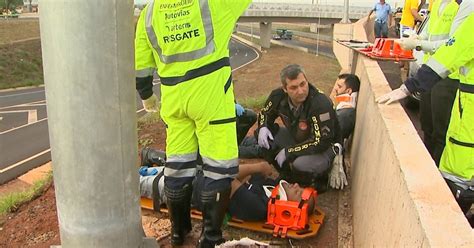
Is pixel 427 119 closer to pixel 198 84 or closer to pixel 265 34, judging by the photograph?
pixel 198 84

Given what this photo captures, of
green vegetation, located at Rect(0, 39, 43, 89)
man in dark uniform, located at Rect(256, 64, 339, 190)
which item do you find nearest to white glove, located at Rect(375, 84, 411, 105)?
man in dark uniform, located at Rect(256, 64, 339, 190)

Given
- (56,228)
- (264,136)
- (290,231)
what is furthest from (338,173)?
(56,228)

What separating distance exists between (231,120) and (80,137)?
1.50 m

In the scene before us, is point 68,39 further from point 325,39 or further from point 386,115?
point 325,39

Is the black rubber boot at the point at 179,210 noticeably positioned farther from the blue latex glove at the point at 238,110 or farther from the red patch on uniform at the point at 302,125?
the red patch on uniform at the point at 302,125

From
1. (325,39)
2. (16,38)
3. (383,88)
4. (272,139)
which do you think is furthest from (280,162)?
(325,39)

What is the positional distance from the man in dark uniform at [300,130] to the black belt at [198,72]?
1.13 metres

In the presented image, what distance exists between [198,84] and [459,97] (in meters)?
1.69

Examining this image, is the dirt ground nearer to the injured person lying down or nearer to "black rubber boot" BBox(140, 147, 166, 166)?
the injured person lying down

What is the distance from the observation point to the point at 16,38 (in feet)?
141

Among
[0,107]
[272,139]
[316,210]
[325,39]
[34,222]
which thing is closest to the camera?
[316,210]

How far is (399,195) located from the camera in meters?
2.12

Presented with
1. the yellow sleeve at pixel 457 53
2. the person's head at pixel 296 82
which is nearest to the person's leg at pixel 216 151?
the person's head at pixel 296 82

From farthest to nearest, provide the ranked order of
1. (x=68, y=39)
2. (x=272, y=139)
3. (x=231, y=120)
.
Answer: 1. (x=272, y=139)
2. (x=231, y=120)
3. (x=68, y=39)
